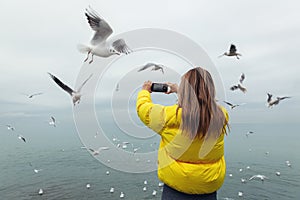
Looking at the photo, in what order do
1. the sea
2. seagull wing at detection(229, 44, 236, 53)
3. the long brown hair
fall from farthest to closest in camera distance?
1. the sea
2. seagull wing at detection(229, 44, 236, 53)
3. the long brown hair

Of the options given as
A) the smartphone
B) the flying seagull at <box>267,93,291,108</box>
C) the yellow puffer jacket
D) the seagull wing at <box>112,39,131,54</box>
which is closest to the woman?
the yellow puffer jacket

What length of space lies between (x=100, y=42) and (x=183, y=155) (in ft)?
9.06

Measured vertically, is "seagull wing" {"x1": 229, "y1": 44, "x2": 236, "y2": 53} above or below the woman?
above

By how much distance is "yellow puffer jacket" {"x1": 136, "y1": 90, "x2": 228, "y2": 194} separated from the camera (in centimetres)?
155

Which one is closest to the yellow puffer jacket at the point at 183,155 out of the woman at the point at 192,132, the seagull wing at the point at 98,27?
the woman at the point at 192,132

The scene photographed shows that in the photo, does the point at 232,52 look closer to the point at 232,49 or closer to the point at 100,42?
the point at 232,49

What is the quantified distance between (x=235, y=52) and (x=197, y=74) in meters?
5.32

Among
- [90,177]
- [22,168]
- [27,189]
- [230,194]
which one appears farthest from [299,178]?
[22,168]

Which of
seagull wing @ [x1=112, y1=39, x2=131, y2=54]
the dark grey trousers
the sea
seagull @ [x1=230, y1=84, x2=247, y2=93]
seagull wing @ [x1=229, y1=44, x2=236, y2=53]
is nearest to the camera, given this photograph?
the dark grey trousers

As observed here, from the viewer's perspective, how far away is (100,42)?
3.88 metres

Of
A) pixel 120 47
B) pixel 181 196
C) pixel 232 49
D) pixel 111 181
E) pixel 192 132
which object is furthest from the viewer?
pixel 111 181

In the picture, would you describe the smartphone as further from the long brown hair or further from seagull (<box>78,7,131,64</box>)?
seagull (<box>78,7,131,64</box>)

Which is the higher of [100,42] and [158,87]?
[100,42]

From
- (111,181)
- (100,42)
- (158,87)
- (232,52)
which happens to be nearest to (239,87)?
(232,52)
